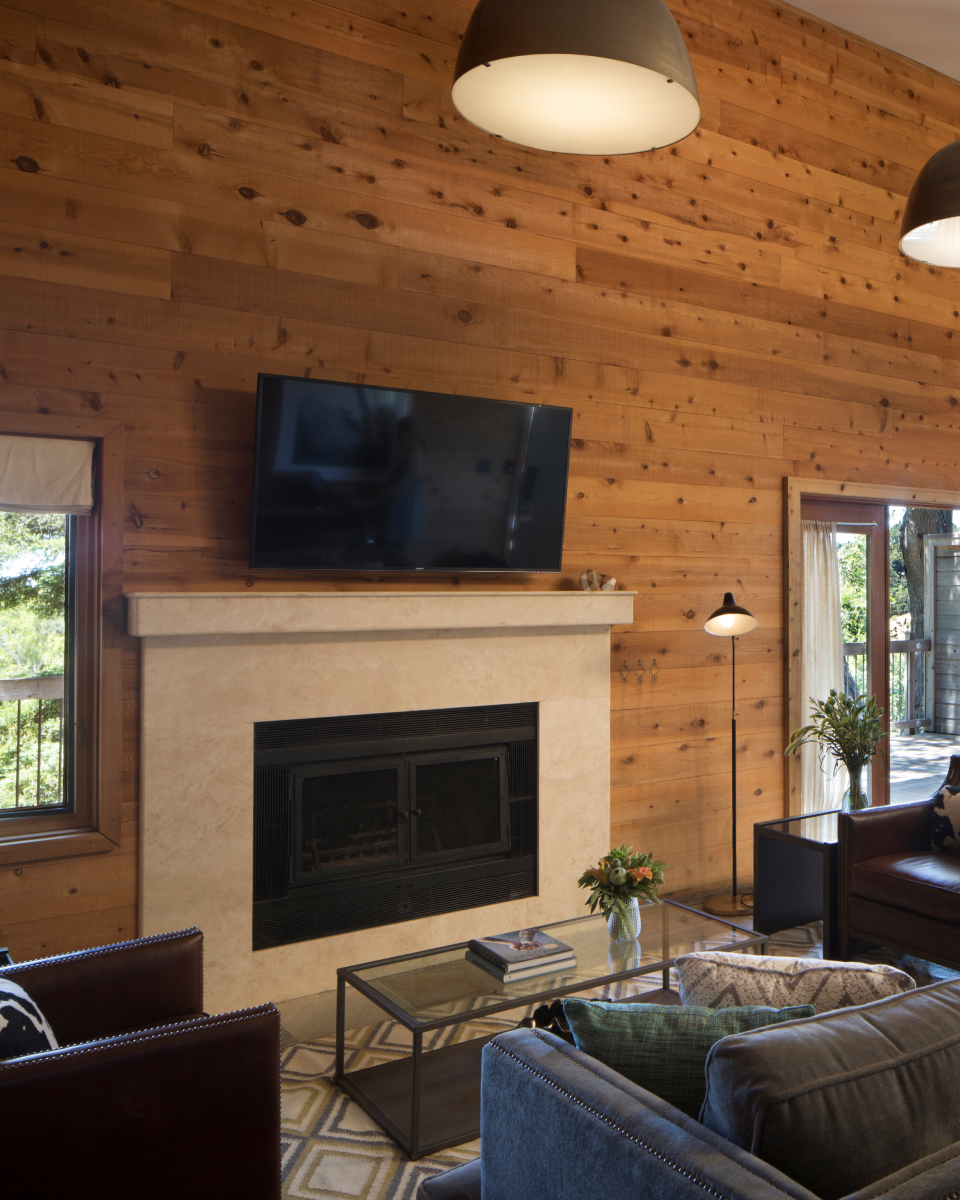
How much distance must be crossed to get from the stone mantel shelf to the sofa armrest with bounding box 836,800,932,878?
121cm

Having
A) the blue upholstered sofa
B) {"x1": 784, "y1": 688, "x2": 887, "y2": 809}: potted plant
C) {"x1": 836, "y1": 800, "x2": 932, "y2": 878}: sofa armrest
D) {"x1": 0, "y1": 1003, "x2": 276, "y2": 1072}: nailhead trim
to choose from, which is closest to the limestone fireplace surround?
{"x1": 836, "y1": 800, "x2": 932, "y2": 878}: sofa armrest

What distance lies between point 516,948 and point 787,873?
1.79 metres

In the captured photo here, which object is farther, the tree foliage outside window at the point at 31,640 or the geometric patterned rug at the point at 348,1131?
the tree foliage outside window at the point at 31,640

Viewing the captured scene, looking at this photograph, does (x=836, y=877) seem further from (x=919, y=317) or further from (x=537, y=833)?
(x=919, y=317)

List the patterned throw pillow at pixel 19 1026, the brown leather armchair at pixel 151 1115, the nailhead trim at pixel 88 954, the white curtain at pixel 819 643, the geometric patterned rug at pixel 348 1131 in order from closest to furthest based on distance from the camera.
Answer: the brown leather armchair at pixel 151 1115 → the patterned throw pillow at pixel 19 1026 → the nailhead trim at pixel 88 954 → the geometric patterned rug at pixel 348 1131 → the white curtain at pixel 819 643

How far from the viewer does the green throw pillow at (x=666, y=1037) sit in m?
1.57

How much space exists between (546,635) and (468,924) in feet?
3.90

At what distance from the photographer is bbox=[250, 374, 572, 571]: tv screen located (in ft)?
11.2

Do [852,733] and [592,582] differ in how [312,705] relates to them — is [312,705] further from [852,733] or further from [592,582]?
[852,733]

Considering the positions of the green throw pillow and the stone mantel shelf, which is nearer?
the green throw pillow

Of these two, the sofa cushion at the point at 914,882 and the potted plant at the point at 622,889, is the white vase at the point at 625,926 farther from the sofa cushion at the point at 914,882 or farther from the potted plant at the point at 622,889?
the sofa cushion at the point at 914,882

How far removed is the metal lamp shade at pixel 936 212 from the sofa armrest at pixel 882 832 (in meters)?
2.09

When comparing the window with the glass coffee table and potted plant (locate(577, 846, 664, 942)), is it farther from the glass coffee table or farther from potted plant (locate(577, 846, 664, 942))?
potted plant (locate(577, 846, 664, 942))

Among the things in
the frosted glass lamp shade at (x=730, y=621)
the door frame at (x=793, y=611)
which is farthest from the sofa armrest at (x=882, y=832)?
the door frame at (x=793, y=611)
